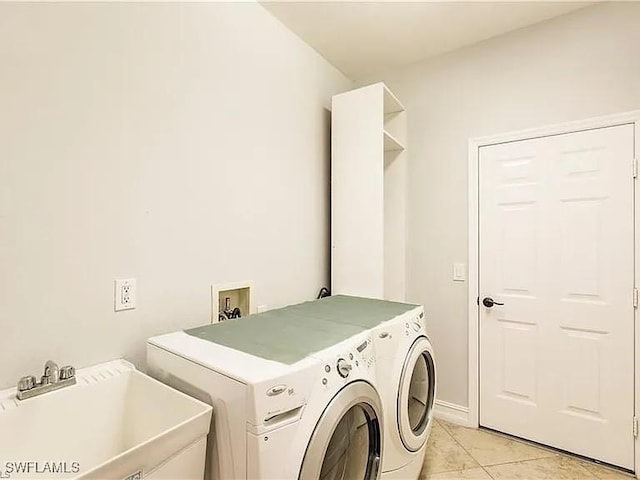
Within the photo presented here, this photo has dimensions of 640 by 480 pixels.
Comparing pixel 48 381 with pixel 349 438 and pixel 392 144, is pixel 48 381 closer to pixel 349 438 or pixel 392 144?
pixel 349 438

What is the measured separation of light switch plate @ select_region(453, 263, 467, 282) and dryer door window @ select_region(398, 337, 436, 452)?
847mm

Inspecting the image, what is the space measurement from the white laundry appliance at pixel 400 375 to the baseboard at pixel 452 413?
2.70ft

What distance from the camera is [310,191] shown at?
2396 millimetres

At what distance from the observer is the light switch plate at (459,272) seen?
2.45 m

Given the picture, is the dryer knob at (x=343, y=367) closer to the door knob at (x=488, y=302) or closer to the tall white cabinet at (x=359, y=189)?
the tall white cabinet at (x=359, y=189)

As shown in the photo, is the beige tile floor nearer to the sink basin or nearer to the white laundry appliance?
the white laundry appliance

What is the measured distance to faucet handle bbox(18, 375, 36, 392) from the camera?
3.30 ft

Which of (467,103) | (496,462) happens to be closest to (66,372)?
(496,462)

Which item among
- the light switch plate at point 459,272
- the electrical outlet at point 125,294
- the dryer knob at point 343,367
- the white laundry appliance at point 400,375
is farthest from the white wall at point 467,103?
the electrical outlet at point 125,294

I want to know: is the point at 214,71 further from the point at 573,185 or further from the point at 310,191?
the point at 573,185

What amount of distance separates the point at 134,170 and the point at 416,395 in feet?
5.70

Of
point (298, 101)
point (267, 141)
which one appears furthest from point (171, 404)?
point (298, 101)

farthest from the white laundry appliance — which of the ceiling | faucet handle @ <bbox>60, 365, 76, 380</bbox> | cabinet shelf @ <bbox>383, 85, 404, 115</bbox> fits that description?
the ceiling

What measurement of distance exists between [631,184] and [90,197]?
106 inches
